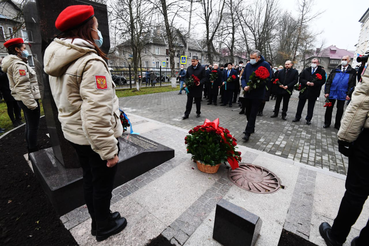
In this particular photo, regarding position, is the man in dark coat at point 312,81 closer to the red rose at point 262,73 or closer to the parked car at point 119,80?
the red rose at point 262,73

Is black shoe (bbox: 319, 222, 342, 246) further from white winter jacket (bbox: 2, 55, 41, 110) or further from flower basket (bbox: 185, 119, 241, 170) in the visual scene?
white winter jacket (bbox: 2, 55, 41, 110)

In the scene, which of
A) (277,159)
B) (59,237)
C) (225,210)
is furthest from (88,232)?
(277,159)

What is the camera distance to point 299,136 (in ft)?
18.0

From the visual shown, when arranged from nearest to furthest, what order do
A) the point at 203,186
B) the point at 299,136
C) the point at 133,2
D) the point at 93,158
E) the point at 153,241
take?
the point at 93,158 → the point at 153,241 → the point at 203,186 → the point at 299,136 → the point at 133,2

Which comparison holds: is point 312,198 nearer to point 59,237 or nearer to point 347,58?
point 59,237

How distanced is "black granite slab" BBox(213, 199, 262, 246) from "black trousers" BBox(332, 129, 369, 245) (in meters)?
0.81

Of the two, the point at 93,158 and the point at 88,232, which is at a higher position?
the point at 93,158

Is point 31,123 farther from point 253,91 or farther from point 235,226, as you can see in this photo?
point 253,91

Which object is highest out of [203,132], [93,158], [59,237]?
[93,158]

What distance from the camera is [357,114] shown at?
62.4 inches

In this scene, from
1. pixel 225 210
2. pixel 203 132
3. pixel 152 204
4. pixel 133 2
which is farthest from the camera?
pixel 133 2

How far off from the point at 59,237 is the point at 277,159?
3.88 metres

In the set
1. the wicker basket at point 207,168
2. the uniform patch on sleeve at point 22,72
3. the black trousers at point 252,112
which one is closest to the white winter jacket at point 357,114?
the wicker basket at point 207,168

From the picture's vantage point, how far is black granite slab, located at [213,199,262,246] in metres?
1.74
